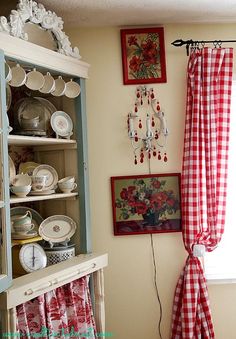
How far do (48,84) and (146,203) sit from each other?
1059 millimetres

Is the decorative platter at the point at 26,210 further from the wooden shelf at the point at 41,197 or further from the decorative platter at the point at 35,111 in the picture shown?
the decorative platter at the point at 35,111

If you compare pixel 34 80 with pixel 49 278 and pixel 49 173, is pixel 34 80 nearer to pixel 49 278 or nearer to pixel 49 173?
pixel 49 173

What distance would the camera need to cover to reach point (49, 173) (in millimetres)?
2502

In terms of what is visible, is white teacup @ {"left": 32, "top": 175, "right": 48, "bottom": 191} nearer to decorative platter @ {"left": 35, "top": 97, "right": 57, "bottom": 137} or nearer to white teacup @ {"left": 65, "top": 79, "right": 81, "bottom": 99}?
decorative platter @ {"left": 35, "top": 97, "right": 57, "bottom": 137}

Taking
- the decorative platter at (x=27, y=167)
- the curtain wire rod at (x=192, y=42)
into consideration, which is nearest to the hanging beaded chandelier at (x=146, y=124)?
the curtain wire rod at (x=192, y=42)

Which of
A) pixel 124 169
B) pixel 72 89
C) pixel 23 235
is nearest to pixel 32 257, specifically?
pixel 23 235

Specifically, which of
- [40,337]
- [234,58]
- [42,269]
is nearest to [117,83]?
[234,58]

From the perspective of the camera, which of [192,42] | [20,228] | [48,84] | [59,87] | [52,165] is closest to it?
[20,228]

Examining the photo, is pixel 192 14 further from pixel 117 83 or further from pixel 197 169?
pixel 197 169

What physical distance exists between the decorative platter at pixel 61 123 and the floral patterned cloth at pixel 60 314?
89 centimetres

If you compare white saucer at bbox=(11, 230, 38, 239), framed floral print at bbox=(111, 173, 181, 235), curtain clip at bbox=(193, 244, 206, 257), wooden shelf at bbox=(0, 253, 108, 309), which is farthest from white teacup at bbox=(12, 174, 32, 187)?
curtain clip at bbox=(193, 244, 206, 257)

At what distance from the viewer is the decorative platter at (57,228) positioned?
2.47 metres

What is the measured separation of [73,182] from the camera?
8.25ft

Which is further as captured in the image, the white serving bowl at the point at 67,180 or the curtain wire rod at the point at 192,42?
the curtain wire rod at the point at 192,42
